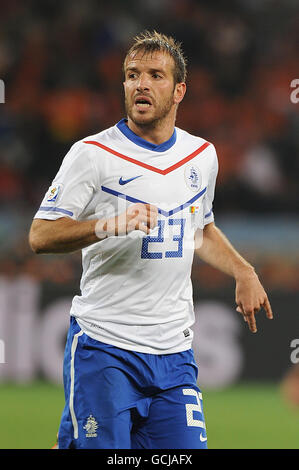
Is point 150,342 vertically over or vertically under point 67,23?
under

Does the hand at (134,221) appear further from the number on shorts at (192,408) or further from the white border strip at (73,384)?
the number on shorts at (192,408)

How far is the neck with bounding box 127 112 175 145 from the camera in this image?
13.0 feet

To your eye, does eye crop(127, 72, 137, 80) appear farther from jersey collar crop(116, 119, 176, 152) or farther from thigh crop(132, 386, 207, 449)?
thigh crop(132, 386, 207, 449)

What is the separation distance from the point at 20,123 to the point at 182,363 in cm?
792

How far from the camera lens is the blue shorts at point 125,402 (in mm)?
3592

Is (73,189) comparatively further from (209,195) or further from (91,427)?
(91,427)

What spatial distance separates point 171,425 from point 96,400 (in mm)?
345

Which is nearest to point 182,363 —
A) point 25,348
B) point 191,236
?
point 191,236

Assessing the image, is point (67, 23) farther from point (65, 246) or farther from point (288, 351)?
point (65, 246)

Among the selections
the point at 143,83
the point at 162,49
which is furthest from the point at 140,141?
the point at 162,49

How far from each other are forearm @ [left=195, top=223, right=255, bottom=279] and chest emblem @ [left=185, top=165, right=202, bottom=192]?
1.24 feet

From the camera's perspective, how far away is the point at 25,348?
27.0 ft

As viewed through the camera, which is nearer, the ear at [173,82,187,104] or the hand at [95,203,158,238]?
the hand at [95,203,158,238]

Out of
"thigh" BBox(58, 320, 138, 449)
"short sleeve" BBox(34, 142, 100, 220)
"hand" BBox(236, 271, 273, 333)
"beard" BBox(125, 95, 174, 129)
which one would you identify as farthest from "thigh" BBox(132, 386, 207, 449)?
"beard" BBox(125, 95, 174, 129)
